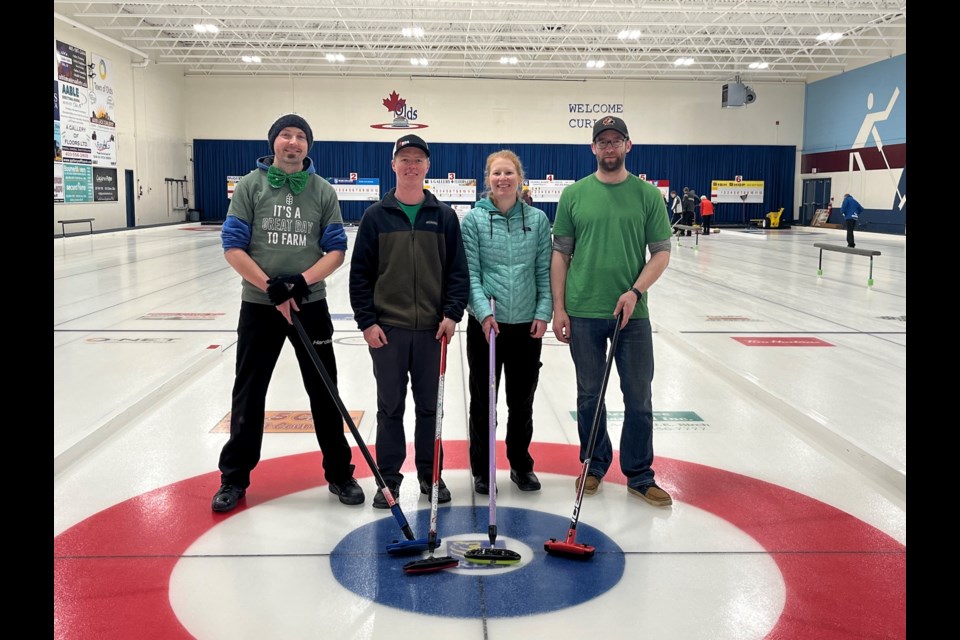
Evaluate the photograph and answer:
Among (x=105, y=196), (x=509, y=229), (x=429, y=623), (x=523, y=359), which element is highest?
(x=105, y=196)

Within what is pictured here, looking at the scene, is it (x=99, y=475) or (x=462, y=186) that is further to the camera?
(x=462, y=186)

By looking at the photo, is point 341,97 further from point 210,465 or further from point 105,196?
point 210,465

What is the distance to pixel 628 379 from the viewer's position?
11.7 ft

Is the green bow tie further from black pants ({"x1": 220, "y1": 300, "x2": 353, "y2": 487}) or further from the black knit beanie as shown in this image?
black pants ({"x1": 220, "y1": 300, "x2": 353, "y2": 487})

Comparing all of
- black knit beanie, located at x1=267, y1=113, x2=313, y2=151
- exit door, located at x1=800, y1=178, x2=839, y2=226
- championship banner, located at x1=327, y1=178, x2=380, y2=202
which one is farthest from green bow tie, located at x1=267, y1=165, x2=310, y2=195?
exit door, located at x1=800, y1=178, x2=839, y2=226

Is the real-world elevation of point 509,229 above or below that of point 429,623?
above

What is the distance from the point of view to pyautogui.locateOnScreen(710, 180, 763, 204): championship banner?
34.0 metres

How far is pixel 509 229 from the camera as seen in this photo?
141 inches

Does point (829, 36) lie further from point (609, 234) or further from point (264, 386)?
point (264, 386)

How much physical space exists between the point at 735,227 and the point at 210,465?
32929mm

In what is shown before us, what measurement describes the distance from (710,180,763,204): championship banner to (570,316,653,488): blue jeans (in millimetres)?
32250

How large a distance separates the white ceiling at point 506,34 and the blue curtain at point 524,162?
2877mm
